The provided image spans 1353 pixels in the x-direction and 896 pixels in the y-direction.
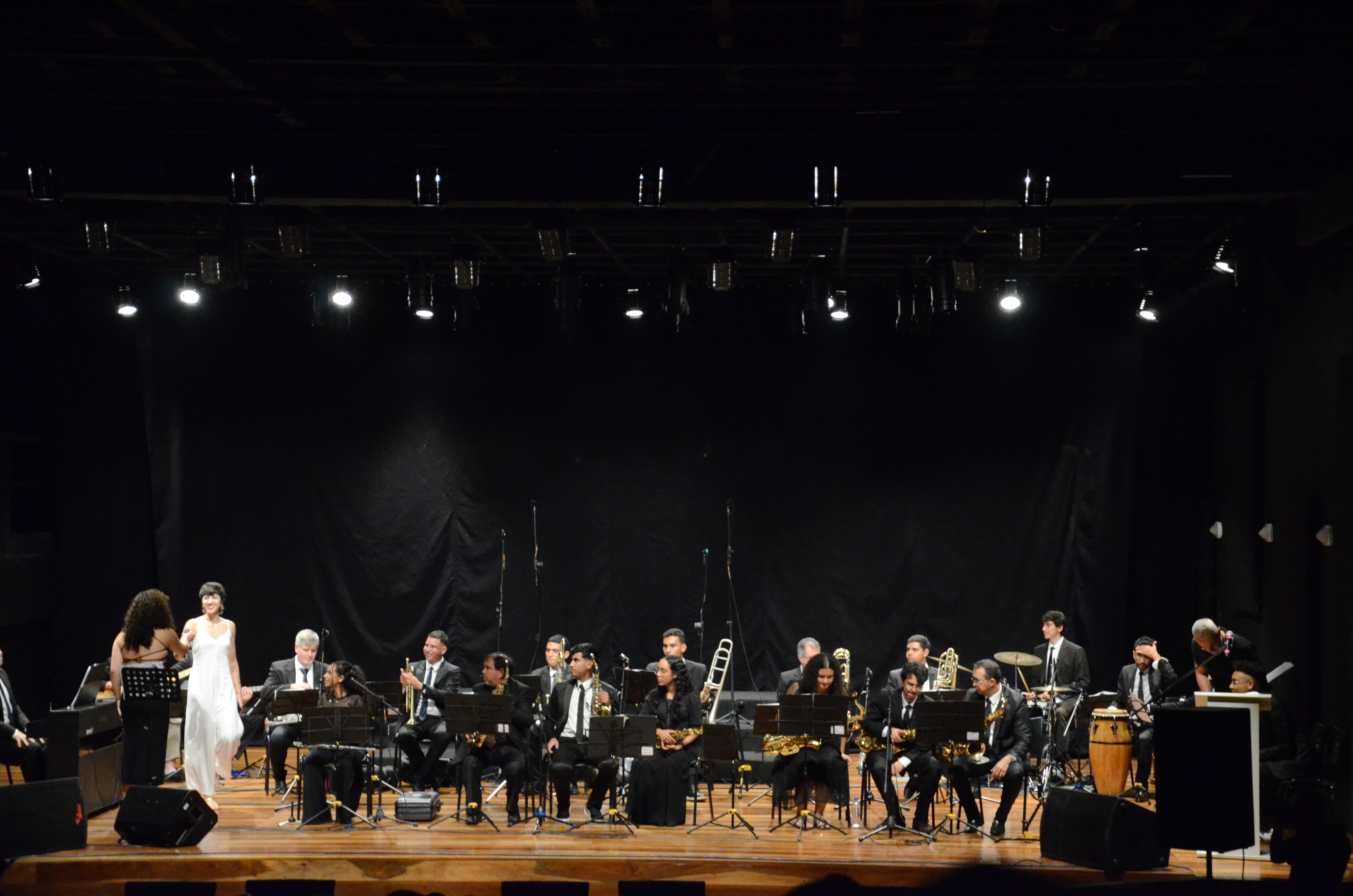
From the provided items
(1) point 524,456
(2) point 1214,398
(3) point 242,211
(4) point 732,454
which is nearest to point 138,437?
(1) point 524,456

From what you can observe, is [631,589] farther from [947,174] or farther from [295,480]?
[947,174]

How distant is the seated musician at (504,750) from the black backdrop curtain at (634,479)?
8.97 ft

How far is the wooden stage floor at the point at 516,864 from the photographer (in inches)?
309

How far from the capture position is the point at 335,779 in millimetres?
9219

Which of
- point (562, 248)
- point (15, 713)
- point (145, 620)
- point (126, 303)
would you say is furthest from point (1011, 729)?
point (126, 303)

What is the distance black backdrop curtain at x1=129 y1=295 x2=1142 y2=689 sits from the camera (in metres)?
12.7

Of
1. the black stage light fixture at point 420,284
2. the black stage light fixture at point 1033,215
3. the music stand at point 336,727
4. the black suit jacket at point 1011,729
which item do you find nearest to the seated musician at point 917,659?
the black suit jacket at point 1011,729

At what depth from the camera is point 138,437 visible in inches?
514

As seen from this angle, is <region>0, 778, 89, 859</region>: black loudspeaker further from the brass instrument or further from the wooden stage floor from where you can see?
the brass instrument

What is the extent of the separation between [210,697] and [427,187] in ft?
13.8

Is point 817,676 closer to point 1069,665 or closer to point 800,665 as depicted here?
point 800,665

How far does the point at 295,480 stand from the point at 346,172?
521 cm

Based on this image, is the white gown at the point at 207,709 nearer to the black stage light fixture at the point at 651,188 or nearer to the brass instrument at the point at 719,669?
the brass instrument at the point at 719,669

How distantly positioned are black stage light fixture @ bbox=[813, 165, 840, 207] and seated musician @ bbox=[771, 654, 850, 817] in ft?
11.7
